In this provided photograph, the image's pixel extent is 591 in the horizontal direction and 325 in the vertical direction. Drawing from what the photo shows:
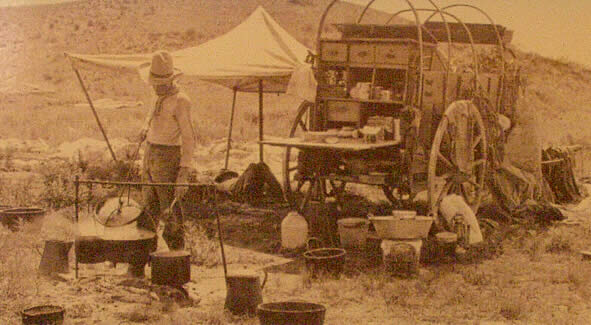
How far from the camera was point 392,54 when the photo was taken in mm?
8500

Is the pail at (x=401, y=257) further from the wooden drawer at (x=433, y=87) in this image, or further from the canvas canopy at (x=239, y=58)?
the canvas canopy at (x=239, y=58)

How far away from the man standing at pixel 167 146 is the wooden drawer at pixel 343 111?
248 cm

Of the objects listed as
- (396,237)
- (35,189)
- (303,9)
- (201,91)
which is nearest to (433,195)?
(396,237)

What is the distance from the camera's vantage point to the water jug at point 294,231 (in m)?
8.01

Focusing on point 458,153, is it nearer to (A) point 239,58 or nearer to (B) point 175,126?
(A) point 239,58

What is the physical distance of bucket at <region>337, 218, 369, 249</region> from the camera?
8.05m

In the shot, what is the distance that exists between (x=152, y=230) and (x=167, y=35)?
124 ft

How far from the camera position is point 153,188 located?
264 inches

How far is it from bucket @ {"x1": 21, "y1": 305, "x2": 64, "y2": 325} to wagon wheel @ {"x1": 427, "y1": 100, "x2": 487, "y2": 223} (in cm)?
425

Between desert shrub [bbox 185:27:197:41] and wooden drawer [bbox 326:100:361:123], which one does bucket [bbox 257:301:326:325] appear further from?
desert shrub [bbox 185:27:197:41]

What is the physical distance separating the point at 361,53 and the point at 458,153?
1.53 meters

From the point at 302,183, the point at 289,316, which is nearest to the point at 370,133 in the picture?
the point at 302,183

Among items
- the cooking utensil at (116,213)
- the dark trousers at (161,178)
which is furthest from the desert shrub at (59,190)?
the cooking utensil at (116,213)

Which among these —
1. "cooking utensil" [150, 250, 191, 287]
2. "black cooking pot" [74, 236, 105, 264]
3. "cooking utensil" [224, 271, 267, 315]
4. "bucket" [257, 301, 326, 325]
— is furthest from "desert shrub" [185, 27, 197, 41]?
"bucket" [257, 301, 326, 325]
